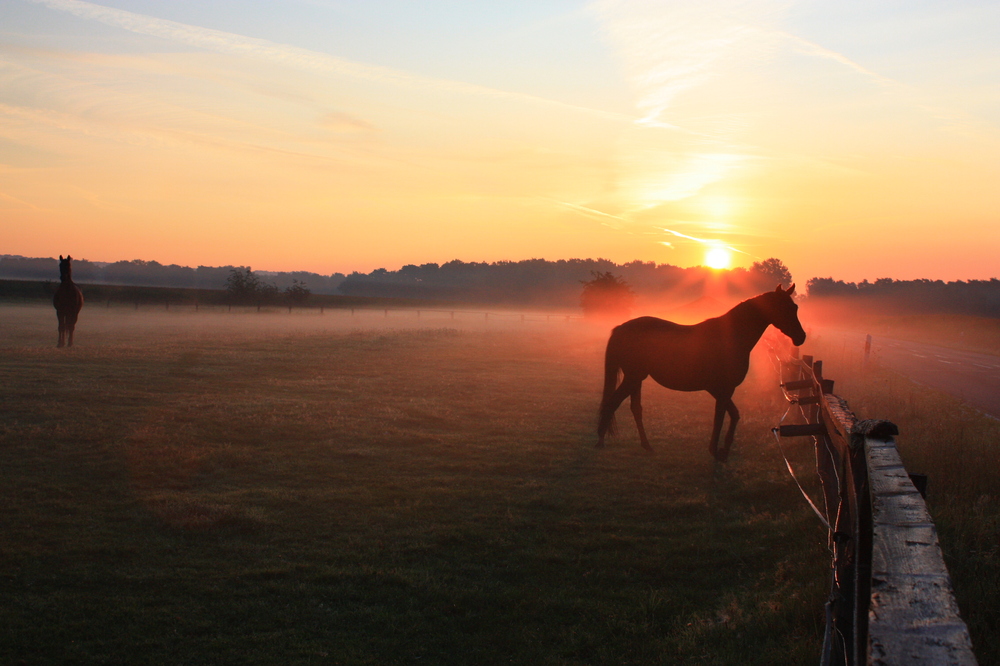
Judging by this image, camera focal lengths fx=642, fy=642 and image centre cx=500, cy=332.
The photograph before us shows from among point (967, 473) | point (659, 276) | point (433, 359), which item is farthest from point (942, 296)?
point (967, 473)

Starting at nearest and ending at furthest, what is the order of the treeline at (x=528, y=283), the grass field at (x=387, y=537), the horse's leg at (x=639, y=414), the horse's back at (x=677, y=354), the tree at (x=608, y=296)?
the grass field at (x=387, y=537) → the horse's back at (x=677, y=354) → the horse's leg at (x=639, y=414) → the tree at (x=608, y=296) → the treeline at (x=528, y=283)

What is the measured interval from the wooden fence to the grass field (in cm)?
98

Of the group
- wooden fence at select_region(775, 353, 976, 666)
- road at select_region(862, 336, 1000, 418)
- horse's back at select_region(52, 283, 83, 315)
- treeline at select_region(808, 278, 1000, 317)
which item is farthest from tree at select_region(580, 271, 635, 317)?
treeline at select_region(808, 278, 1000, 317)

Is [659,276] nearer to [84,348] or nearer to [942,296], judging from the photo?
[942,296]

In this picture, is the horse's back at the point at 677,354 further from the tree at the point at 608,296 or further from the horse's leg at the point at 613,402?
the tree at the point at 608,296

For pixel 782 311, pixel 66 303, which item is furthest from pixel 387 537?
pixel 66 303

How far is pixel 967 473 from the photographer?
22.3 ft

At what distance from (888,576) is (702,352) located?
8183 millimetres

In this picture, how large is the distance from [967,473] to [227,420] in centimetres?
1077

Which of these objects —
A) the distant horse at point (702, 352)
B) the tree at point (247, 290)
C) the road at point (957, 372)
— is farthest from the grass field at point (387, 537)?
the tree at point (247, 290)

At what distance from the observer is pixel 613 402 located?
34.3ft

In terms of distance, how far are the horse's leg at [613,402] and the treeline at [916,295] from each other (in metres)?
111

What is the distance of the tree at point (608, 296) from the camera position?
1848 inches

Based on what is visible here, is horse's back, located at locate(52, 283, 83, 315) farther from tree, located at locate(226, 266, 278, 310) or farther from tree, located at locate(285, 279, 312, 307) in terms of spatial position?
tree, located at locate(285, 279, 312, 307)
